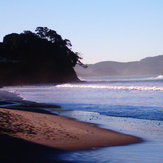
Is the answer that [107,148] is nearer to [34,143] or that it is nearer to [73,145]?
[73,145]

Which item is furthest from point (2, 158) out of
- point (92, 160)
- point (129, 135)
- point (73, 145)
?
point (129, 135)

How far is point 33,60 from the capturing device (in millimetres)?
87500

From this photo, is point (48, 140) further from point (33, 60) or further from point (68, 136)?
point (33, 60)

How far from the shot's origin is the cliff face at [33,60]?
3312 inches

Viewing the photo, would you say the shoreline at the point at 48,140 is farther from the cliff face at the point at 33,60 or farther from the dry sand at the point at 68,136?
the cliff face at the point at 33,60

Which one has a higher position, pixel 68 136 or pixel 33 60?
pixel 33 60

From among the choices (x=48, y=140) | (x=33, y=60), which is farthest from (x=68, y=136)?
(x=33, y=60)

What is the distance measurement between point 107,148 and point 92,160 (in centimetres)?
154

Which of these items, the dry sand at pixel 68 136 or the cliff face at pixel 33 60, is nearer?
the dry sand at pixel 68 136

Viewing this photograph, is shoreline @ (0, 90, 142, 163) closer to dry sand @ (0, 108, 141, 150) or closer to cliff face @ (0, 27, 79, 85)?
dry sand @ (0, 108, 141, 150)

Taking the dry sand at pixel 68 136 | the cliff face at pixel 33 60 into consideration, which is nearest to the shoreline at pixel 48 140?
the dry sand at pixel 68 136

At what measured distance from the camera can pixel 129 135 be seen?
10508 millimetres

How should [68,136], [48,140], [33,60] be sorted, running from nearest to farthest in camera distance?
[48,140], [68,136], [33,60]

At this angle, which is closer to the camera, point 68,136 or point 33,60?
point 68,136
